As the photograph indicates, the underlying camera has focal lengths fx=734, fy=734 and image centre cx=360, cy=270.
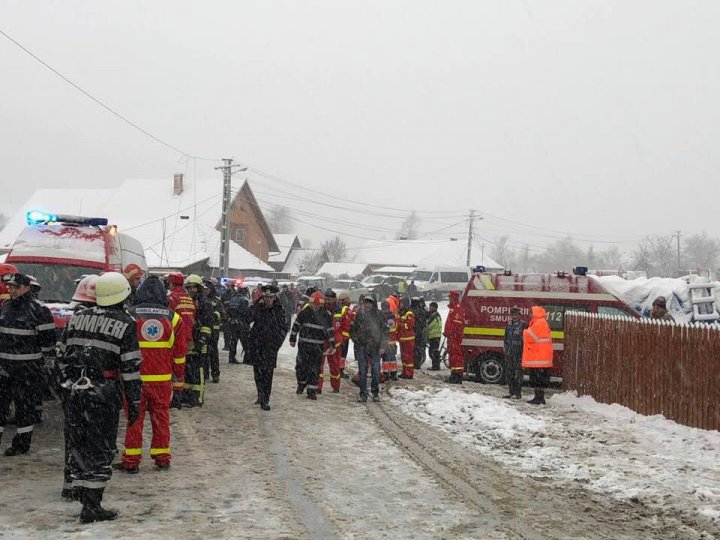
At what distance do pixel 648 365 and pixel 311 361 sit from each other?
546 centimetres

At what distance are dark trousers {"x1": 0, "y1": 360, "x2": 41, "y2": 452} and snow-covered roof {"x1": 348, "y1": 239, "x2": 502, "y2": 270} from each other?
74688 mm

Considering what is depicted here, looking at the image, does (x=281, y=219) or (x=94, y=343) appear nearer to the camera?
(x=94, y=343)

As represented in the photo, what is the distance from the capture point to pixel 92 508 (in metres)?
5.68

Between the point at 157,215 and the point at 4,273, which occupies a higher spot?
the point at 157,215

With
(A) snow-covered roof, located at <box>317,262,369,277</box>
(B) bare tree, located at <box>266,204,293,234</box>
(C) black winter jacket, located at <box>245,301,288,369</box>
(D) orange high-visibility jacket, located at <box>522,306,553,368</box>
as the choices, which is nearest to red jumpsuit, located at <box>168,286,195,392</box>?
(C) black winter jacket, located at <box>245,301,288,369</box>

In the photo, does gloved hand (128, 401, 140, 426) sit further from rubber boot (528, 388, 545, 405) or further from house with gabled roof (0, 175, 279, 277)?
house with gabled roof (0, 175, 279, 277)

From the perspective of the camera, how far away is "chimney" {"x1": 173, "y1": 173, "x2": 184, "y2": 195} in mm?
57641

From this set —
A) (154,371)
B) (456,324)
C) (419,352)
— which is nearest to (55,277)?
(154,371)

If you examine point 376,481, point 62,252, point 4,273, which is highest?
point 62,252

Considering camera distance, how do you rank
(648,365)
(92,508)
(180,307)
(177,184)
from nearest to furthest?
(92,508) < (180,307) < (648,365) < (177,184)

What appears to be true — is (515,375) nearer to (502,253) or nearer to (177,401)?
(177,401)

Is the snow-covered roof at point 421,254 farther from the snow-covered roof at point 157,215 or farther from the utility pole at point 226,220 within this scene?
the utility pole at point 226,220

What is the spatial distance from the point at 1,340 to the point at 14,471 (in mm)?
1338

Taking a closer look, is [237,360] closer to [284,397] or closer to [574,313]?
[284,397]
